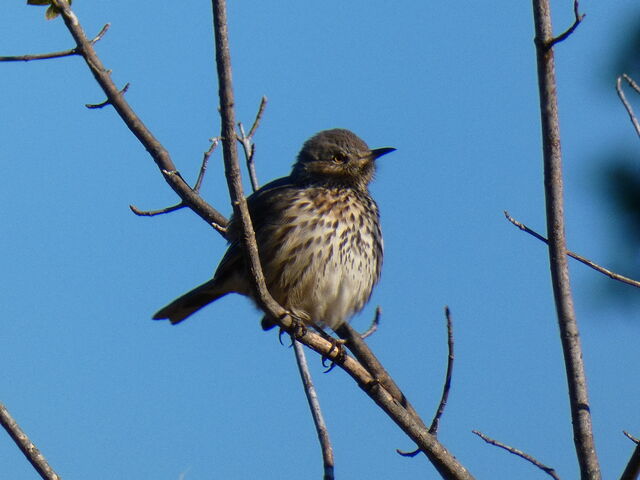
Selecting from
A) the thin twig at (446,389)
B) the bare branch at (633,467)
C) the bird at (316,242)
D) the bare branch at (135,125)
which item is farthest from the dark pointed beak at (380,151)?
the bare branch at (633,467)

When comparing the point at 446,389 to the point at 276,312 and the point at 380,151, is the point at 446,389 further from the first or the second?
the point at 380,151

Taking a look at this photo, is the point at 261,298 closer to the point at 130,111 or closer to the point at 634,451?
the point at 130,111

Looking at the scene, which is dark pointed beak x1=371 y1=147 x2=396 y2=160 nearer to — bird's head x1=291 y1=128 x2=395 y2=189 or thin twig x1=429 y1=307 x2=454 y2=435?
bird's head x1=291 y1=128 x2=395 y2=189

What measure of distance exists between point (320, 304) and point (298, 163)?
4.61 ft

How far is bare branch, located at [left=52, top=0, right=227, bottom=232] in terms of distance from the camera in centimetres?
456

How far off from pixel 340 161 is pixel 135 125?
1767 millimetres

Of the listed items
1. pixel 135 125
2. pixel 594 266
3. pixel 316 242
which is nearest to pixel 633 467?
pixel 594 266

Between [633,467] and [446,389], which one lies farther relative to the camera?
[446,389]

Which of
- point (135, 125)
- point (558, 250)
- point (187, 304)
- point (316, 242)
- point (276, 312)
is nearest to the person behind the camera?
point (558, 250)

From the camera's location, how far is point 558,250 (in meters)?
3.77

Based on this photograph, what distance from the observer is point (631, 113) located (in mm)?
3869

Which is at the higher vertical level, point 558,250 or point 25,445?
point 558,250

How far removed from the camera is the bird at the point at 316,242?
586 centimetres

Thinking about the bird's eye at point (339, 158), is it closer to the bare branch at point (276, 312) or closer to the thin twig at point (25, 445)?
the bare branch at point (276, 312)
